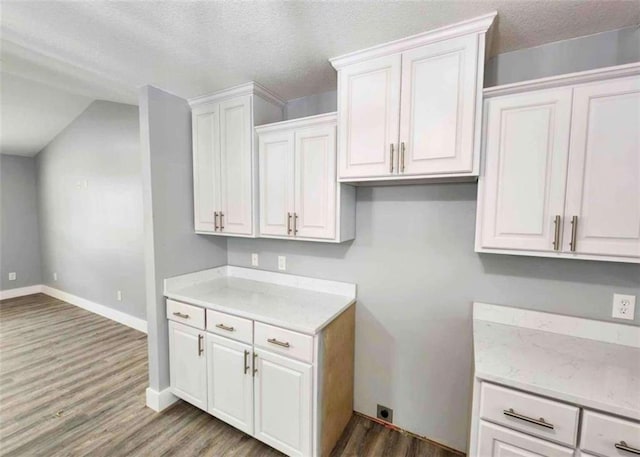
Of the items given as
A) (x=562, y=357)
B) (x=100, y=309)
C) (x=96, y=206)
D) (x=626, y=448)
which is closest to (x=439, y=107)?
(x=562, y=357)

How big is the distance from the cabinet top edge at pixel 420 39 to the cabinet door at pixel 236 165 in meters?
0.84

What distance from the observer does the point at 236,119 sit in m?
2.18

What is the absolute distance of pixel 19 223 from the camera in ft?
16.1

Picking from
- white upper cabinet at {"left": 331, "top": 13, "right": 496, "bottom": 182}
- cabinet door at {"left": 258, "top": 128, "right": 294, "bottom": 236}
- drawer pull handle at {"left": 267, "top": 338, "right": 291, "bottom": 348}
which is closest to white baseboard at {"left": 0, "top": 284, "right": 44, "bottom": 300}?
cabinet door at {"left": 258, "top": 128, "right": 294, "bottom": 236}

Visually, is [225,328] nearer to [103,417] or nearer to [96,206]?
[103,417]

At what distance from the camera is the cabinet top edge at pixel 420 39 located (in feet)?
4.42

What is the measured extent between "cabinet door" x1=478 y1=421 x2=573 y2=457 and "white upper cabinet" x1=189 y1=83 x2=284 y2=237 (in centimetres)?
182

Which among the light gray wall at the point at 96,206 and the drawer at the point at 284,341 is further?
the light gray wall at the point at 96,206

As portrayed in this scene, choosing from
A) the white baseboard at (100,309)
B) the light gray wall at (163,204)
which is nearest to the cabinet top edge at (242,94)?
the light gray wall at (163,204)

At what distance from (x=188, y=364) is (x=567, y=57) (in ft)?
10.4

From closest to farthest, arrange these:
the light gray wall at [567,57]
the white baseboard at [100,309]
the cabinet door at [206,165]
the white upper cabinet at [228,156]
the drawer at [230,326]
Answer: the light gray wall at [567,57] < the drawer at [230,326] < the white upper cabinet at [228,156] < the cabinet door at [206,165] < the white baseboard at [100,309]

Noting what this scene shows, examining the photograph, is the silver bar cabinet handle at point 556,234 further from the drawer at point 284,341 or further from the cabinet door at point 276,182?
the cabinet door at point 276,182

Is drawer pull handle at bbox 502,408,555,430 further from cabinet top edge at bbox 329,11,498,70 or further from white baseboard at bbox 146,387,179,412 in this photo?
white baseboard at bbox 146,387,179,412

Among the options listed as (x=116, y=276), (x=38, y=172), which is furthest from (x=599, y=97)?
(x=38, y=172)
